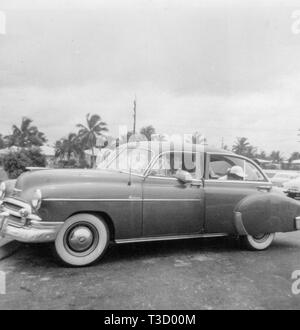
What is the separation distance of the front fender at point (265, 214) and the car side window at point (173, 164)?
89 cm

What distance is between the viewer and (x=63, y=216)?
163 inches

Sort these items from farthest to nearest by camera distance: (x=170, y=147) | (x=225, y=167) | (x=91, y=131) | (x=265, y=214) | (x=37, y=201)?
(x=91, y=131) → (x=225, y=167) → (x=265, y=214) → (x=170, y=147) → (x=37, y=201)

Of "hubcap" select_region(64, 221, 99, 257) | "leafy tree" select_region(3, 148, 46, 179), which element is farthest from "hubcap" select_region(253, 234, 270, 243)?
"leafy tree" select_region(3, 148, 46, 179)

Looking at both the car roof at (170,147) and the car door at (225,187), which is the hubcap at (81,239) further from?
the car door at (225,187)

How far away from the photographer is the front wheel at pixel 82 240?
421cm

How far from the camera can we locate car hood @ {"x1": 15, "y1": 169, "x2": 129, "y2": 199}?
4273mm

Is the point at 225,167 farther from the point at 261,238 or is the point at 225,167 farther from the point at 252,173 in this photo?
the point at 261,238

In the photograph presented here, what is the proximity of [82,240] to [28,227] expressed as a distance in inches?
24.9

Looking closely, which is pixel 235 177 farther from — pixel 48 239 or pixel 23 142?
pixel 23 142

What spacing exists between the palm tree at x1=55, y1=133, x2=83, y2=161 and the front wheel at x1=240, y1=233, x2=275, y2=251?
45.8 metres

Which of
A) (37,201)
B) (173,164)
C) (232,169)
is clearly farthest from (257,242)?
(37,201)

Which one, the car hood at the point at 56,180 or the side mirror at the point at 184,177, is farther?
the side mirror at the point at 184,177

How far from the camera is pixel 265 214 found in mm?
5328

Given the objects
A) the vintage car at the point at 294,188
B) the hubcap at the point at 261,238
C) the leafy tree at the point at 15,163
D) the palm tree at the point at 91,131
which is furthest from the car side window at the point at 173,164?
the palm tree at the point at 91,131
